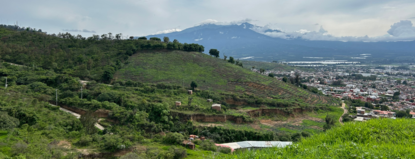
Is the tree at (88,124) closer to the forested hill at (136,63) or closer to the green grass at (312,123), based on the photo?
the forested hill at (136,63)

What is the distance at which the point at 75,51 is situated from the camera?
39.0 metres

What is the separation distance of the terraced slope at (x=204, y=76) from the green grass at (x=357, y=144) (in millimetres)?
23270

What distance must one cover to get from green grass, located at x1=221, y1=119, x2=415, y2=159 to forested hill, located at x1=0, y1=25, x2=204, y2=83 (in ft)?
95.5

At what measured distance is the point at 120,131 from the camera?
53.3 ft

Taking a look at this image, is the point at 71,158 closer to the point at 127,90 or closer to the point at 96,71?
the point at 127,90

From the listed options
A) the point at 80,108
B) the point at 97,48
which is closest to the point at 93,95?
the point at 80,108

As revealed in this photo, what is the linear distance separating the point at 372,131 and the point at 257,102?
20386 mm

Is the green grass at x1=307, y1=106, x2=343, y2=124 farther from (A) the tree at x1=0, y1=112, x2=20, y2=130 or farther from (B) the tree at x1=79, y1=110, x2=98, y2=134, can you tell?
(A) the tree at x1=0, y1=112, x2=20, y2=130

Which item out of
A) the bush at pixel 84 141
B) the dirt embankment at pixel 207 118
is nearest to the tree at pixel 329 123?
the dirt embankment at pixel 207 118

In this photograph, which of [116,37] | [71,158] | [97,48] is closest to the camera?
[71,158]

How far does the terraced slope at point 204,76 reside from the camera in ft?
99.9

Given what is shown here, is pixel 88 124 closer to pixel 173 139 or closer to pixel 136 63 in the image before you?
pixel 173 139

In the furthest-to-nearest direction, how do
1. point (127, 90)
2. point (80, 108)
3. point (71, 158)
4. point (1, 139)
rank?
point (127, 90)
point (80, 108)
point (1, 139)
point (71, 158)

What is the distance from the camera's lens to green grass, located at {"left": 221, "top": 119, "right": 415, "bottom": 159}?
13.4 ft
